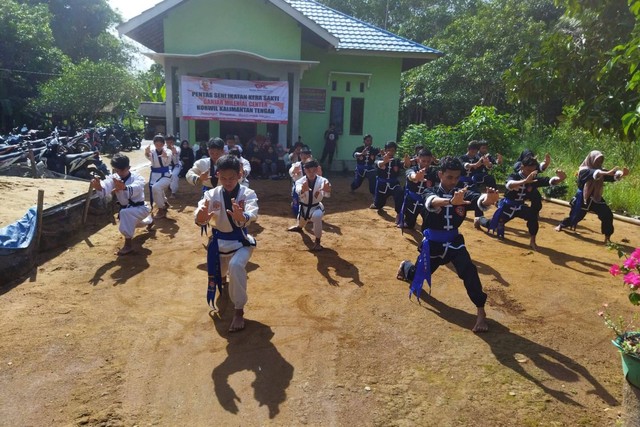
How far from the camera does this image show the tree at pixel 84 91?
70.4ft

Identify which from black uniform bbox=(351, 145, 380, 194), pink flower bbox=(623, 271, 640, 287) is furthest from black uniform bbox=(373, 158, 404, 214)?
pink flower bbox=(623, 271, 640, 287)

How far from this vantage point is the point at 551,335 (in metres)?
4.81

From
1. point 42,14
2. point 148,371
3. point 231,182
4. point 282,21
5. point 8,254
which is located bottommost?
point 148,371

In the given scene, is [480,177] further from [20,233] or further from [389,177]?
[20,233]

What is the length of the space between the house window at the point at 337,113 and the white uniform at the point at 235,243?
11.6 metres

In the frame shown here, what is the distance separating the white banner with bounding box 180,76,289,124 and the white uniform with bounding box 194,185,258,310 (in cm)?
968

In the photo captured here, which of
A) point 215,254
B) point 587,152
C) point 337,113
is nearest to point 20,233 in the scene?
point 215,254

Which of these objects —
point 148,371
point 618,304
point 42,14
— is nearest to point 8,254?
point 148,371

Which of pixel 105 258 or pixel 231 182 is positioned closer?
pixel 231 182

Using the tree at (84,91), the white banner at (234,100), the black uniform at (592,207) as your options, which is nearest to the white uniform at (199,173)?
the black uniform at (592,207)

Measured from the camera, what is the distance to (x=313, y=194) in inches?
293

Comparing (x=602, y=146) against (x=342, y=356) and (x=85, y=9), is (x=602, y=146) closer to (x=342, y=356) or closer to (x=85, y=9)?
(x=342, y=356)

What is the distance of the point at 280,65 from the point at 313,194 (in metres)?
7.97

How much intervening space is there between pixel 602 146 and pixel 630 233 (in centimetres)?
563
